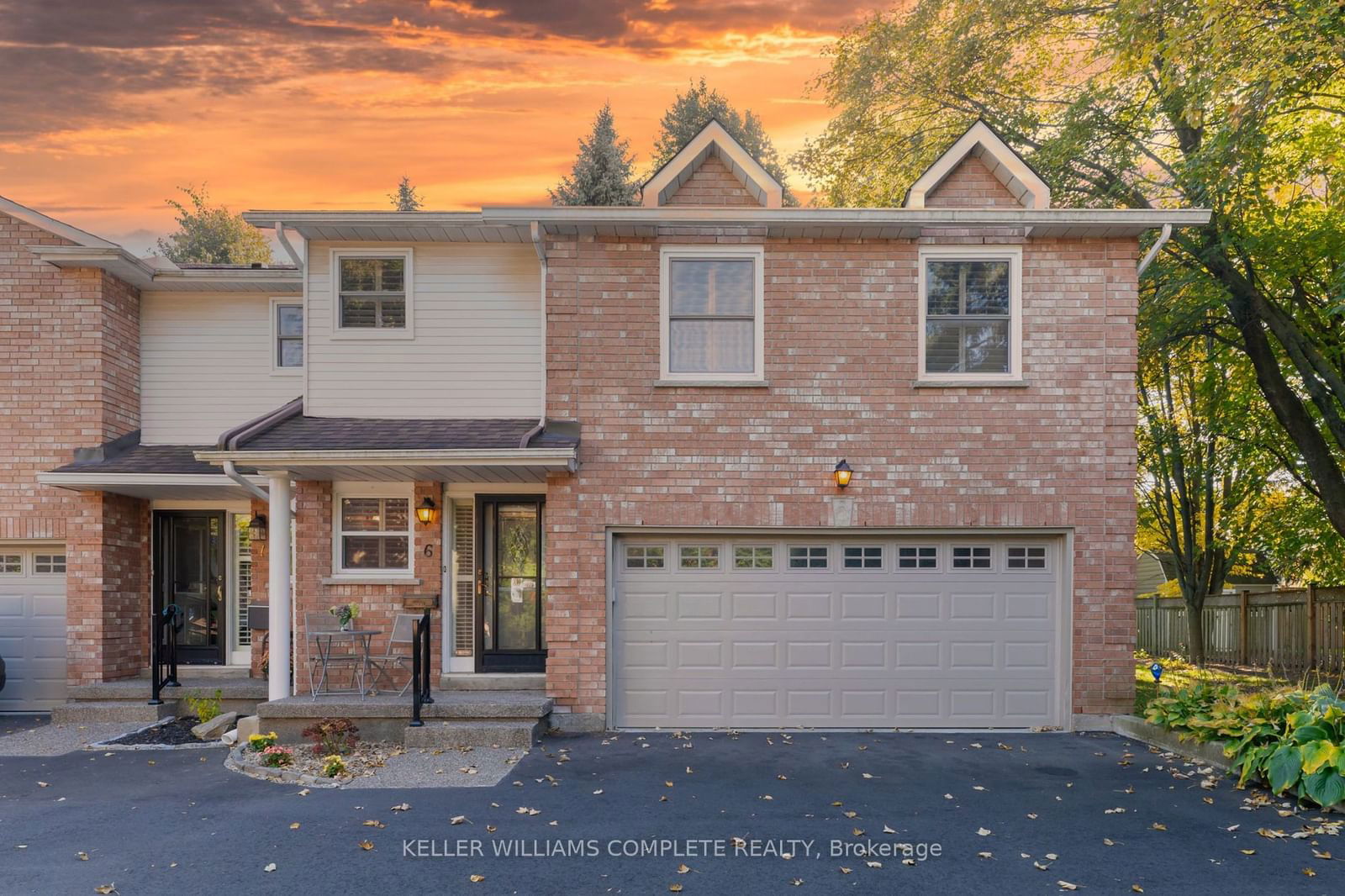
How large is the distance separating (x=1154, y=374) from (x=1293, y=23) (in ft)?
28.0

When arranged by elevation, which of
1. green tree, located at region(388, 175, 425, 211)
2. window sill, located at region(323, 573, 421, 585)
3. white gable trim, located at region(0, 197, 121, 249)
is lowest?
window sill, located at region(323, 573, 421, 585)

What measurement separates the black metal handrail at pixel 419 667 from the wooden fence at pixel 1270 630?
1093 centimetres

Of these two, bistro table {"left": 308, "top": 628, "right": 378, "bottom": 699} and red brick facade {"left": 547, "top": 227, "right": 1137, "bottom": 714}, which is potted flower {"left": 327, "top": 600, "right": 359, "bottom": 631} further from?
red brick facade {"left": 547, "top": 227, "right": 1137, "bottom": 714}

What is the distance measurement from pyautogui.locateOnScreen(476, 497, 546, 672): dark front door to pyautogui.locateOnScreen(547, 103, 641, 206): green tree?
17821mm

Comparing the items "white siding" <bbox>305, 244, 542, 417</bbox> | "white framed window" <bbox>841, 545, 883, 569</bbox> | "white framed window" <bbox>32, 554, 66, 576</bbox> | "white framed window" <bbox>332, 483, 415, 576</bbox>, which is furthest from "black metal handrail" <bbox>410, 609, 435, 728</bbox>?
"white framed window" <bbox>32, 554, 66, 576</bbox>

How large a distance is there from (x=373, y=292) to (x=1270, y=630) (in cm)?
1637

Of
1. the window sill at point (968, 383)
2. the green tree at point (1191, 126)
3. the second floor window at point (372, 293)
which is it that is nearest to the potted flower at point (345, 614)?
the second floor window at point (372, 293)

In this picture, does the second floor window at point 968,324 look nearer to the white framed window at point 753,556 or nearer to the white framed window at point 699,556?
the white framed window at point 753,556

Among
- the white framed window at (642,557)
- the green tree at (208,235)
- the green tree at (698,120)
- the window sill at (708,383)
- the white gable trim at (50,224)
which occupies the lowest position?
the white framed window at (642,557)

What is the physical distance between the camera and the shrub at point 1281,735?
6.75 metres

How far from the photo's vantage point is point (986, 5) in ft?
47.8

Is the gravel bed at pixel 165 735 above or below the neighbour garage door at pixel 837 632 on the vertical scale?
below

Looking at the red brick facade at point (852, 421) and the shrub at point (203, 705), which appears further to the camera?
the shrub at point (203, 705)

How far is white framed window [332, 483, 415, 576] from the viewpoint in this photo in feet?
35.3
